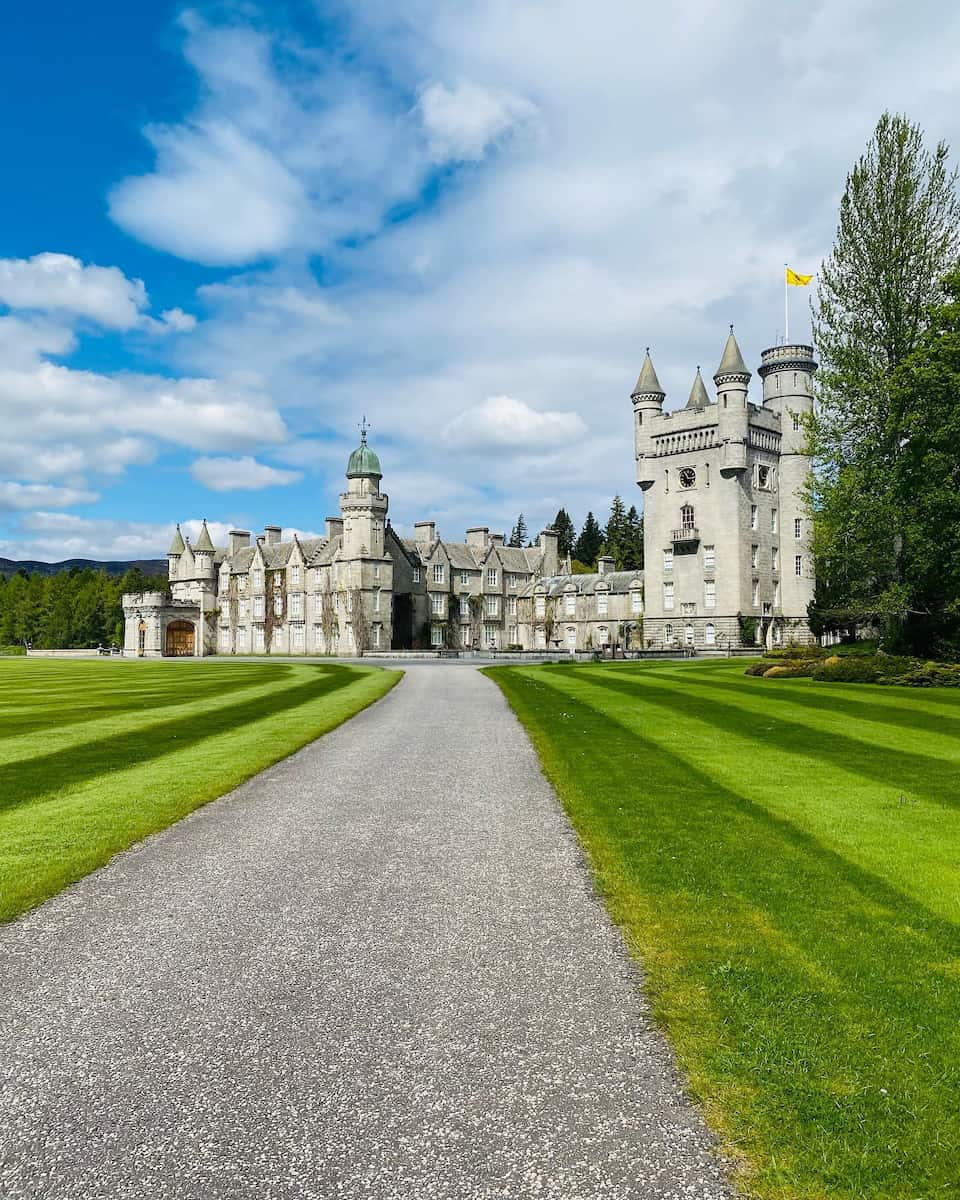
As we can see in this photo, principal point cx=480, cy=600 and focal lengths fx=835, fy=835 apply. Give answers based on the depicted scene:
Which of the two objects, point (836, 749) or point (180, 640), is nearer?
point (836, 749)

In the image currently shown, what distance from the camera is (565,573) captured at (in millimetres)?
93000

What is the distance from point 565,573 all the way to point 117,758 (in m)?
80.1

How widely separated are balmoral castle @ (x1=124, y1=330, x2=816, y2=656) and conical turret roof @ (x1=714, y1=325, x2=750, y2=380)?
109mm

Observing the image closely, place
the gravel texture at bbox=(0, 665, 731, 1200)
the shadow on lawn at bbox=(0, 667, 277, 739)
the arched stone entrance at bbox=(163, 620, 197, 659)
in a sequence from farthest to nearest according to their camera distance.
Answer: the arched stone entrance at bbox=(163, 620, 197, 659) < the shadow on lawn at bbox=(0, 667, 277, 739) < the gravel texture at bbox=(0, 665, 731, 1200)

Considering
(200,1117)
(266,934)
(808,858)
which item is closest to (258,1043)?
(200,1117)

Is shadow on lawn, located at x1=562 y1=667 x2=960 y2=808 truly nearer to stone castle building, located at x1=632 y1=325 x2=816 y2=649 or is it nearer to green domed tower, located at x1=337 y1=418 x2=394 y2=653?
stone castle building, located at x1=632 y1=325 x2=816 y2=649

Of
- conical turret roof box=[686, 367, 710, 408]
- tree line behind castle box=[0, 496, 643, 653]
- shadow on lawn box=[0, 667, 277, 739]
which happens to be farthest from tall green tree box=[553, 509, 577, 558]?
shadow on lawn box=[0, 667, 277, 739]

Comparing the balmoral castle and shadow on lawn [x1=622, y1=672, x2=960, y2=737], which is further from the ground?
the balmoral castle

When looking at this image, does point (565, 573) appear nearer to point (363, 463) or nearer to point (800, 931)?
point (363, 463)

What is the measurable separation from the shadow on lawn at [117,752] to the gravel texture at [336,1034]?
3797 mm

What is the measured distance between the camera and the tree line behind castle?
124 meters

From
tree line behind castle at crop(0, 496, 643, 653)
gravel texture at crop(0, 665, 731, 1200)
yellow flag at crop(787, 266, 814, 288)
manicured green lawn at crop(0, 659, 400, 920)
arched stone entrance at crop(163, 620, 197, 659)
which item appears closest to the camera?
gravel texture at crop(0, 665, 731, 1200)

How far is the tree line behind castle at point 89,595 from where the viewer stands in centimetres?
12394

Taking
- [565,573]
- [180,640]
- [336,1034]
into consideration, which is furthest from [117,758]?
[180,640]
